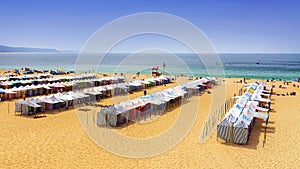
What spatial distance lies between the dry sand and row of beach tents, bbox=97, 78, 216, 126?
3.06 ft

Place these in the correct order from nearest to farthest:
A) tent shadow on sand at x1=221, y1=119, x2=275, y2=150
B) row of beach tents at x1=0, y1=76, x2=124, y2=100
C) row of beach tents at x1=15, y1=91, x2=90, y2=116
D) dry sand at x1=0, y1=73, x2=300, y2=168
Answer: dry sand at x1=0, y1=73, x2=300, y2=168
tent shadow on sand at x1=221, y1=119, x2=275, y2=150
row of beach tents at x1=15, y1=91, x2=90, y2=116
row of beach tents at x1=0, y1=76, x2=124, y2=100

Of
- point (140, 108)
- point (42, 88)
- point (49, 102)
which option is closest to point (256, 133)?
point (140, 108)

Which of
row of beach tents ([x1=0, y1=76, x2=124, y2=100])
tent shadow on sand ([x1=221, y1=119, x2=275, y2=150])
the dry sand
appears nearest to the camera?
the dry sand

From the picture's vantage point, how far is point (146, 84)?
1270 inches

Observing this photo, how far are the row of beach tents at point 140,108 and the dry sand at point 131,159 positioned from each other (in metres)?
0.93

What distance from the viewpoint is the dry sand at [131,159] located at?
34.4 ft

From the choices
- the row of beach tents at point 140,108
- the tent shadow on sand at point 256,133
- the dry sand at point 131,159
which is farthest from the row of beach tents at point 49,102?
the tent shadow on sand at point 256,133

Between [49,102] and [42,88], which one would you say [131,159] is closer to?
[49,102]

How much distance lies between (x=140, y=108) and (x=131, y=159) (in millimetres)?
6646

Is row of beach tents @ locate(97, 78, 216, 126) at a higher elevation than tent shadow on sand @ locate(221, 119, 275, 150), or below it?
higher

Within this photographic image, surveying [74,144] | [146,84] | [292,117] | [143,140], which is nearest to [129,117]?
[143,140]

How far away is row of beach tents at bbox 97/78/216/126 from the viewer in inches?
601

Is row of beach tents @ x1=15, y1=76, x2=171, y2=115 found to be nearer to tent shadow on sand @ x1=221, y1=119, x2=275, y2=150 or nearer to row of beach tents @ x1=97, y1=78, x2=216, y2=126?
row of beach tents @ x1=97, y1=78, x2=216, y2=126

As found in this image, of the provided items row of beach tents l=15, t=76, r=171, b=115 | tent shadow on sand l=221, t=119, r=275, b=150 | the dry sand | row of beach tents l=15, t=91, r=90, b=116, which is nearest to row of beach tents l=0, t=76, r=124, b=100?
row of beach tents l=15, t=76, r=171, b=115
